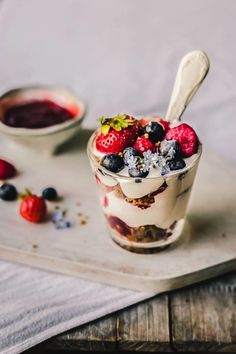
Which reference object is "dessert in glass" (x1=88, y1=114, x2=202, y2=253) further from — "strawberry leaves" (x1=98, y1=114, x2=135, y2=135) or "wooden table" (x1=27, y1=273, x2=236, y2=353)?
"wooden table" (x1=27, y1=273, x2=236, y2=353)

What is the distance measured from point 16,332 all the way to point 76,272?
166mm

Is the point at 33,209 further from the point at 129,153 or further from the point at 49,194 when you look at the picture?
the point at 129,153

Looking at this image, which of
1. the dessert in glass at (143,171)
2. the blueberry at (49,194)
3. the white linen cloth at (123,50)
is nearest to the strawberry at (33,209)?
the blueberry at (49,194)

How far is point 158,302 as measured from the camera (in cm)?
119

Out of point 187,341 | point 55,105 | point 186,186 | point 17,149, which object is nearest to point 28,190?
point 17,149

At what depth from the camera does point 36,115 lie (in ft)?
5.13

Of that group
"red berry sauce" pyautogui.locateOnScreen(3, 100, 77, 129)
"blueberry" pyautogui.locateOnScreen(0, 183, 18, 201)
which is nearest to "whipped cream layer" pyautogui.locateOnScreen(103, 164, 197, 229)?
"blueberry" pyautogui.locateOnScreen(0, 183, 18, 201)

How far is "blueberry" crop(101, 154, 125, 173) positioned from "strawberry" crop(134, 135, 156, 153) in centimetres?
4

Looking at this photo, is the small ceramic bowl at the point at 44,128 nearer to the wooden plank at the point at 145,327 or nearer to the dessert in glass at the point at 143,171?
the dessert in glass at the point at 143,171

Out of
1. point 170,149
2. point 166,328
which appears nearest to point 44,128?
point 170,149

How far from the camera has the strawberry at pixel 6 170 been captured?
4.74 ft

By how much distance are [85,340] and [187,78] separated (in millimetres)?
532

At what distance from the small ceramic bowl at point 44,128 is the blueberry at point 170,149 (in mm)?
438

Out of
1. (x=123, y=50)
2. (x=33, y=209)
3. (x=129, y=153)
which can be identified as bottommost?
(x=123, y=50)
